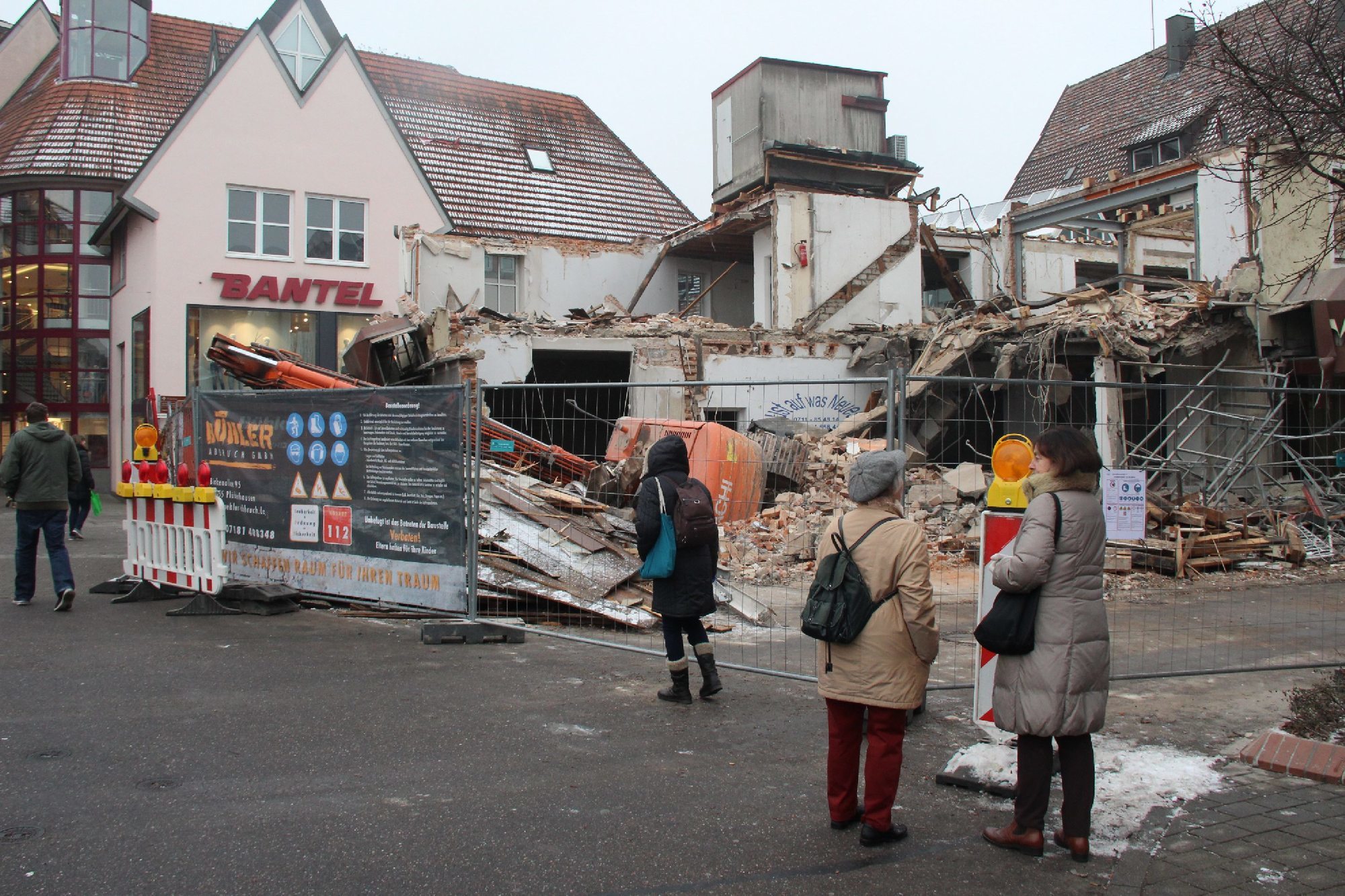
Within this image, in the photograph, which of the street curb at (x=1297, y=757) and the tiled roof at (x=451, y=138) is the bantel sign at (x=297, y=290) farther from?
the street curb at (x=1297, y=757)

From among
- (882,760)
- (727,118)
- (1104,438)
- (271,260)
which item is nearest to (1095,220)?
(727,118)

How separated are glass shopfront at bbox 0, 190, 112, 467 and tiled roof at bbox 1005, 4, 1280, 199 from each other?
2702 cm

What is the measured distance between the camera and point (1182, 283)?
58.3 feet

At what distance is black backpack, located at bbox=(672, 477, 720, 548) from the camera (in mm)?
5926

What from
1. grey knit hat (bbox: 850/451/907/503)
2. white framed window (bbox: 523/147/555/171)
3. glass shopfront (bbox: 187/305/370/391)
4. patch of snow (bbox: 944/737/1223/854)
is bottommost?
patch of snow (bbox: 944/737/1223/854)

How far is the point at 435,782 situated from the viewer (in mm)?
4617

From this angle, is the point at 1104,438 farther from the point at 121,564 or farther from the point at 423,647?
the point at 121,564

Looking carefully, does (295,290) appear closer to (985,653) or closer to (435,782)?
(435,782)

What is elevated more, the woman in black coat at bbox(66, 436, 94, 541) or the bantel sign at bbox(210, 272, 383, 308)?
the bantel sign at bbox(210, 272, 383, 308)

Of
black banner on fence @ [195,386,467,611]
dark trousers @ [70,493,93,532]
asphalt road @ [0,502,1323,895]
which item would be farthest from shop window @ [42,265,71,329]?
asphalt road @ [0,502,1323,895]

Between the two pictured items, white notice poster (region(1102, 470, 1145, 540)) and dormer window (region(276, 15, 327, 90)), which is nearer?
white notice poster (region(1102, 470, 1145, 540))

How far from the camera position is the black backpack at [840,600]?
13.1 feet

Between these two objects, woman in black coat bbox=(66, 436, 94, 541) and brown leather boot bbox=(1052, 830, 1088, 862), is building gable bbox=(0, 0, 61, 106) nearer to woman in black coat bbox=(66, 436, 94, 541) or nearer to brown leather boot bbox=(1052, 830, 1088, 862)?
woman in black coat bbox=(66, 436, 94, 541)

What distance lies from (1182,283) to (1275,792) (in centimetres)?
1516
